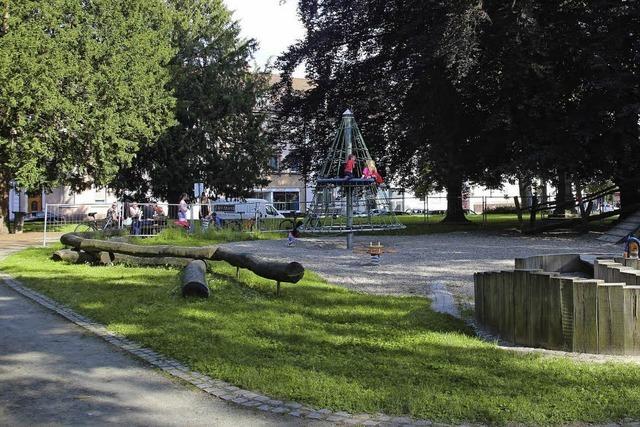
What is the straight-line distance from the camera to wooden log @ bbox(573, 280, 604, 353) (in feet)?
21.1

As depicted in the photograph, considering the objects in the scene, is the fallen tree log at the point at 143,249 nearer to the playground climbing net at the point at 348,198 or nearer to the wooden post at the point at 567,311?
the playground climbing net at the point at 348,198

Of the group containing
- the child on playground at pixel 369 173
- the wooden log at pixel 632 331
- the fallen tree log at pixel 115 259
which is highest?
the child on playground at pixel 369 173

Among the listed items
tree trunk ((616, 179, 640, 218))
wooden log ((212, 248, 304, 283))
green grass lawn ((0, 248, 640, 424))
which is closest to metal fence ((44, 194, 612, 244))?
tree trunk ((616, 179, 640, 218))

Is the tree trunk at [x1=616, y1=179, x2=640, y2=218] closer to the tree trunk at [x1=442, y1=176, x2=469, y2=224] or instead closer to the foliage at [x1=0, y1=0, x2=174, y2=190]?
the tree trunk at [x1=442, y1=176, x2=469, y2=224]

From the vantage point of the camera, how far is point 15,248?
21609 millimetres

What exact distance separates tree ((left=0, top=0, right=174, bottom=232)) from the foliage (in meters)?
0.05

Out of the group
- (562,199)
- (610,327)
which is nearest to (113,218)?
(610,327)

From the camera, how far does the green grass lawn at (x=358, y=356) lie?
194 inches

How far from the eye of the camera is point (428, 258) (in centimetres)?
1642

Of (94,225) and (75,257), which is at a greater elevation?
(94,225)

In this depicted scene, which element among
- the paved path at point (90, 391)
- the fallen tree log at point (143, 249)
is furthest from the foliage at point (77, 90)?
the paved path at point (90, 391)

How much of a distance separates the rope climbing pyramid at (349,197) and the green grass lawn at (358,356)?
8431 mm

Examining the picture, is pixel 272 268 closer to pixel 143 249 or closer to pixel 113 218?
A: pixel 143 249

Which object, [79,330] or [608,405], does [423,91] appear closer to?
[79,330]
